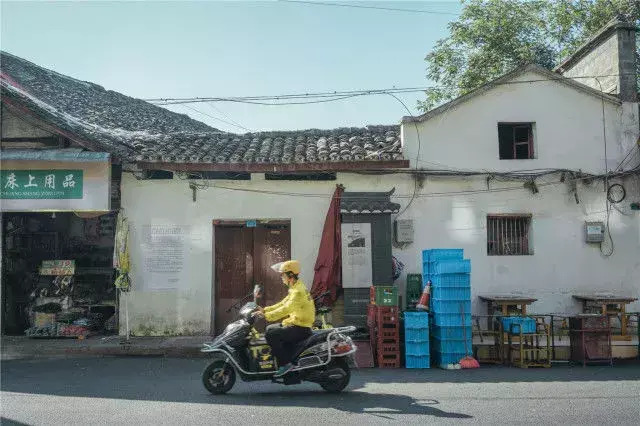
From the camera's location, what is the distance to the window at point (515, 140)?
1215 cm

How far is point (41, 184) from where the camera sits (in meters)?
11.4

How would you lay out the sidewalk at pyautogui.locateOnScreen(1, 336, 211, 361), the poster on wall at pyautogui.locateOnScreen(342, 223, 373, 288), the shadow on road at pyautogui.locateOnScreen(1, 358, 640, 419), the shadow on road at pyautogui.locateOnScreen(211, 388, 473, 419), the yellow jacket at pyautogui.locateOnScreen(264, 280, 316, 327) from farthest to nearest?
the poster on wall at pyautogui.locateOnScreen(342, 223, 373, 288) → the sidewalk at pyautogui.locateOnScreen(1, 336, 211, 361) → the yellow jacket at pyautogui.locateOnScreen(264, 280, 316, 327) → the shadow on road at pyautogui.locateOnScreen(1, 358, 640, 419) → the shadow on road at pyautogui.locateOnScreen(211, 388, 473, 419)

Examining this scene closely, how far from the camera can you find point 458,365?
9516mm

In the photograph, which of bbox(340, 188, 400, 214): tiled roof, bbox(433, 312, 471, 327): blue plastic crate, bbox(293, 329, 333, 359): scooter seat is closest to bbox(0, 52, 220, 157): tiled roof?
bbox(340, 188, 400, 214): tiled roof

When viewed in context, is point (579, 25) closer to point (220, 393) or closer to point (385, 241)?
point (385, 241)

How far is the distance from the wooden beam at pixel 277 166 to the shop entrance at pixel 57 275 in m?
2.10

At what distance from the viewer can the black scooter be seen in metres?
7.23

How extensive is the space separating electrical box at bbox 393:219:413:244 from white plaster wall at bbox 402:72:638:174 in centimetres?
128

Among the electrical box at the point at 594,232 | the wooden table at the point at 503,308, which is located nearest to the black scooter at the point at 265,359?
the wooden table at the point at 503,308

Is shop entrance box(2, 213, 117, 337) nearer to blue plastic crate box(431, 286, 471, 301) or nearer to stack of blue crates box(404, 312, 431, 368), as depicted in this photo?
stack of blue crates box(404, 312, 431, 368)

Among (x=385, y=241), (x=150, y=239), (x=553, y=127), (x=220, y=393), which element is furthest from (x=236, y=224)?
(x=553, y=127)

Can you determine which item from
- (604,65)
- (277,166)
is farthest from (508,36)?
(277,166)

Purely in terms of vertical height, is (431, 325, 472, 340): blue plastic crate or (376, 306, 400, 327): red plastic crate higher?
(376, 306, 400, 327): red plastic crate

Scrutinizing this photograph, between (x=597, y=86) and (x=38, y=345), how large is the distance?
44.3ft
